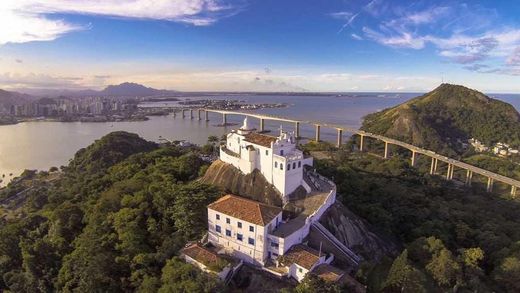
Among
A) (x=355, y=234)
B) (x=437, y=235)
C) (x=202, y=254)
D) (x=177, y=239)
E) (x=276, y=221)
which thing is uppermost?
(x=276, y=221)

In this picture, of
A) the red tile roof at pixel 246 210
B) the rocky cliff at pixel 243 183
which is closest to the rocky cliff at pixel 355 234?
the rocky cliff at pixel 243 183

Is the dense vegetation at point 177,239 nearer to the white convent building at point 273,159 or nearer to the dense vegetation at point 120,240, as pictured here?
the dense vegetation at point 120,240

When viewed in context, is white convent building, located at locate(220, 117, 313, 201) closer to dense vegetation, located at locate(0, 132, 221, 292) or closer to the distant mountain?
dense vegetation, located at locate(0, 132, 221, 292)

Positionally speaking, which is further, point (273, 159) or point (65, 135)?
point (65, 135)

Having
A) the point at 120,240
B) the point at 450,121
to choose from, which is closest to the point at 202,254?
the point at 120,240

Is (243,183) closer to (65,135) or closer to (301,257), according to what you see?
(301,257)

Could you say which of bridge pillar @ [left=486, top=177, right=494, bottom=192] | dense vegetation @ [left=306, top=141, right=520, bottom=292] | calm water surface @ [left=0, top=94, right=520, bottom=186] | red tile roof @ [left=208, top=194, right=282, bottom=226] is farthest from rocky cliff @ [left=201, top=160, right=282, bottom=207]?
calm water surface @ [left=0, top=94, right=520, bottom=186]

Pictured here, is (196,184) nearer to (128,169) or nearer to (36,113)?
(128,169)
